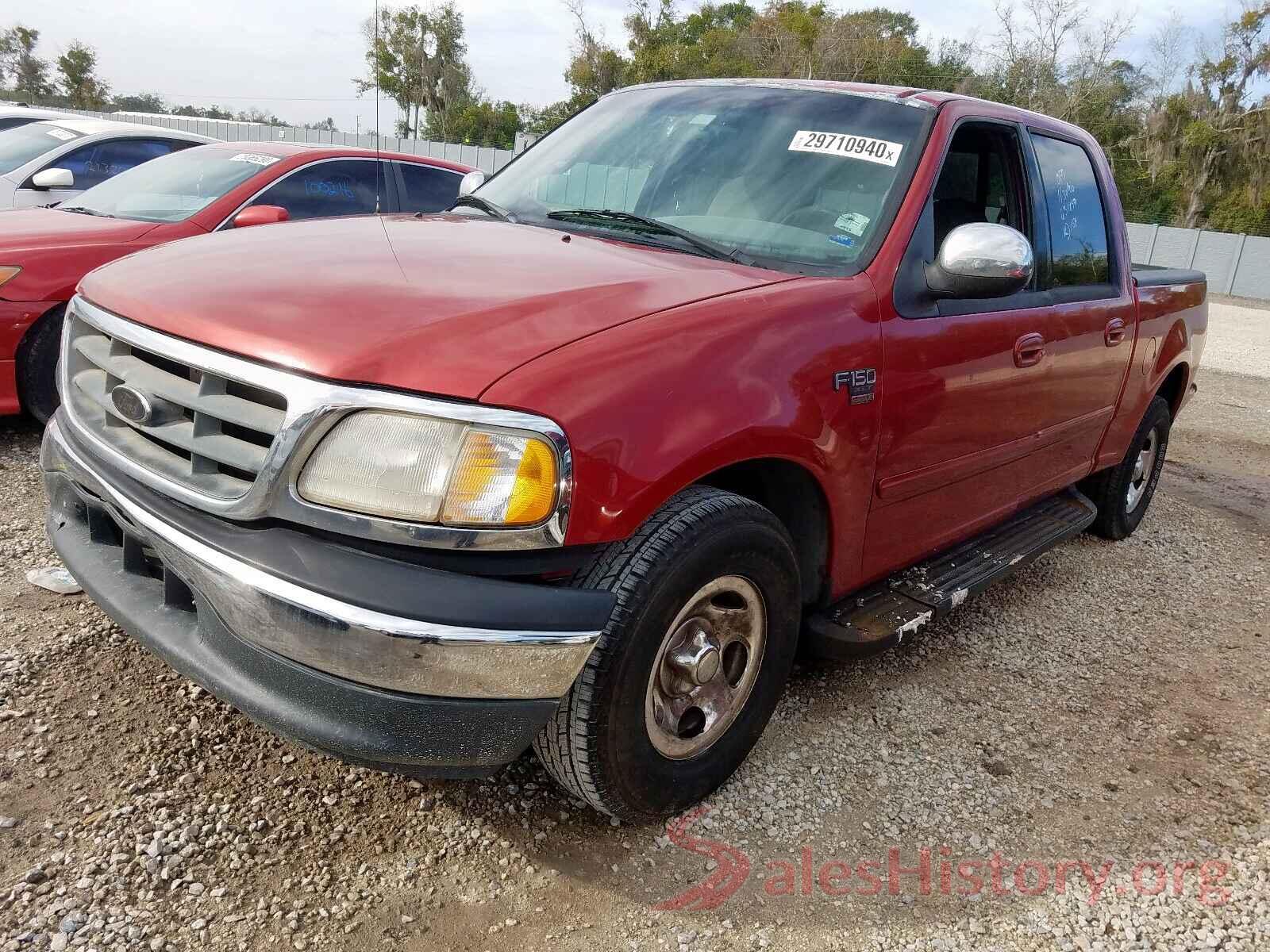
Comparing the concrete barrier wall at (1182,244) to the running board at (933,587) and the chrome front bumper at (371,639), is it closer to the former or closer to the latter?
the running board at (933,587)

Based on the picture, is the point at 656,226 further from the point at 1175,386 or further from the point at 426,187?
the point at 426,187

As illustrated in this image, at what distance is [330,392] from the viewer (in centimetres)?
182

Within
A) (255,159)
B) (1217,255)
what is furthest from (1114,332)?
(1217,255)

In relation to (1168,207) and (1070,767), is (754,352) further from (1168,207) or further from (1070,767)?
(1168,207)

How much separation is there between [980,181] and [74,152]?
21.3ft

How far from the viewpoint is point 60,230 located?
4.72 m

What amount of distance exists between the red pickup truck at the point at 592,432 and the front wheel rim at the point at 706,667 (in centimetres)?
1

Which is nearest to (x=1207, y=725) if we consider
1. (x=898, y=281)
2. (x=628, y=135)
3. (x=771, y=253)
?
(x=898, y=281)

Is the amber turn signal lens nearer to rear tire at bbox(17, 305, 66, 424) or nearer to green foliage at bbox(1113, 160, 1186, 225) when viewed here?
rear tire at bbox(17, 305, 66, 424)

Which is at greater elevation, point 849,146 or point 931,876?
point 849,146

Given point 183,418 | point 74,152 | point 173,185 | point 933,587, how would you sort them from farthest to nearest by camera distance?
point 74,152
point 173,185
point 933,587
point 183,418

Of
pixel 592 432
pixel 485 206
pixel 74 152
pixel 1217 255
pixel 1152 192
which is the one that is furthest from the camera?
pixel 1152 192

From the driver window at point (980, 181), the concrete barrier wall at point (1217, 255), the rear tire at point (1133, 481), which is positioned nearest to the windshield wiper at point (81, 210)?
the driver window at point (980, 181)

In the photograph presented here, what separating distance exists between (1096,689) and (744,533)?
6.28ft
